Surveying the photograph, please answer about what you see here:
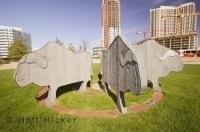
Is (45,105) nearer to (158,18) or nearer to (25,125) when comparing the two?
(25,125)

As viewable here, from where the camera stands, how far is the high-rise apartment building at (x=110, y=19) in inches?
4200

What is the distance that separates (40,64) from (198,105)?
708 centimetres

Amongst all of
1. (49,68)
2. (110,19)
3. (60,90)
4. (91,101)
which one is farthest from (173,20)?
(49,68)

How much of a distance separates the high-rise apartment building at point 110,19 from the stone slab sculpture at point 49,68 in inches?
3832

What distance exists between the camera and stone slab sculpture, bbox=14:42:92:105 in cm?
719

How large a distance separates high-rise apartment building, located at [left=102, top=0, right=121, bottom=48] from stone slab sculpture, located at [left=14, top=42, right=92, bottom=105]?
97.3m

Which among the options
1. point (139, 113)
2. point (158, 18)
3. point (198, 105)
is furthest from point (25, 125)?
point (158, 18)

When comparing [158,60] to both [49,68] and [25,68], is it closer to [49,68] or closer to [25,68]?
[49,68]

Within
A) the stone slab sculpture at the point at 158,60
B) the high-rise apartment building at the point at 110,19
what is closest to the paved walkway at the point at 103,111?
the stone slab sculpture at the point at 158,60

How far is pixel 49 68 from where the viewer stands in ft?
25.3

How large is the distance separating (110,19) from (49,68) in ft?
360

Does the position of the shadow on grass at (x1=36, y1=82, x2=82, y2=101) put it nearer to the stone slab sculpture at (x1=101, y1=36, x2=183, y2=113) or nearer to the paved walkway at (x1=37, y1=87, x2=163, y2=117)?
the paved walkway at (x1=37, y1=87, x2=163, y2=117)

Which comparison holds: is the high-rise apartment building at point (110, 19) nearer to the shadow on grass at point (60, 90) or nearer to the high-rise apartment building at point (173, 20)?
the high-rise apartment building at point (173, 20)

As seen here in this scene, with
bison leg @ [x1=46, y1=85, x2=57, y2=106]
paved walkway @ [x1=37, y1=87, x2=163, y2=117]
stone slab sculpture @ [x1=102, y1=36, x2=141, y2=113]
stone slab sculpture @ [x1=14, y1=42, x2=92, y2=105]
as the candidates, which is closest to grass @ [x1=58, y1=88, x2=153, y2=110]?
paved walkway @ [x1=37, y1=87, x2=163, y2=117]
